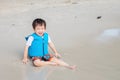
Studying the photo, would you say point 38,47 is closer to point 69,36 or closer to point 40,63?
point 40,63

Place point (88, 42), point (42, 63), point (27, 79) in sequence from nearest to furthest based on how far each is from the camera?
1. point (27, 79)
2. point (42, 63)
3. point (88, 42)

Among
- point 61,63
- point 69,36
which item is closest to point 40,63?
point 61,63

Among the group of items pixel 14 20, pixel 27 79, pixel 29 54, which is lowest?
pixel 27 79

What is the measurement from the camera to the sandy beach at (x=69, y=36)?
5.19 meters

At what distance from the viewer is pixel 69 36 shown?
283 inches

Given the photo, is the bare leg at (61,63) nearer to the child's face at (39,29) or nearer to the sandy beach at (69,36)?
the sandy beach at (69,36)

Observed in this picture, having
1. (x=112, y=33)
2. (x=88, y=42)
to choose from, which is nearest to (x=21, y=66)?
(x=88, y=42)

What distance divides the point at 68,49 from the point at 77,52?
258 millimetres

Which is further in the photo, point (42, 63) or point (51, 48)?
point (51, 48)

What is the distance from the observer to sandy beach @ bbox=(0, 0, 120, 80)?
5.19 meters

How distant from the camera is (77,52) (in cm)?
612

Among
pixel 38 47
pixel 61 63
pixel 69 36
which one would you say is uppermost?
pixel 69 36

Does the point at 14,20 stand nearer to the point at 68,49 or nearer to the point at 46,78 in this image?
the point at 68,49

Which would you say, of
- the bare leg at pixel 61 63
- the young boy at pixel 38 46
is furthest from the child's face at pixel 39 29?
the bare leg at pixel 61 63
